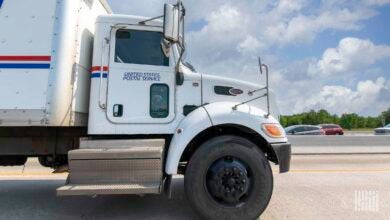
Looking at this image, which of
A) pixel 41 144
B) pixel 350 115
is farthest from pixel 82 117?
pixel 350 115

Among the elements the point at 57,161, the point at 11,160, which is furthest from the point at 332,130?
the point at 11,160

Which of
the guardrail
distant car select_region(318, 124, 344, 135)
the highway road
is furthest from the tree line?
the highway road

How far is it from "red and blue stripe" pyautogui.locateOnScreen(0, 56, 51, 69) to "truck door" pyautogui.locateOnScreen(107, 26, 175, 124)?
82 cm

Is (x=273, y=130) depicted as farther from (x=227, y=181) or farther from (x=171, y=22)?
(x=171, y=22)

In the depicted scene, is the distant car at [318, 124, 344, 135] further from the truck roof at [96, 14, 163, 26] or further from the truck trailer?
the truck roof at [96, 14, 163, 26]

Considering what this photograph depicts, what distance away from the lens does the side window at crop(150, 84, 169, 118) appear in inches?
201

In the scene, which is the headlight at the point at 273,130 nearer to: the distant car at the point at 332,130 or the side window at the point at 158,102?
the side window at the point at 158,102

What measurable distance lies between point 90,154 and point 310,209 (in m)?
3.15

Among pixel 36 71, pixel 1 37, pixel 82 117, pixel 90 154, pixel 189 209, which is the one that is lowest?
pixel 189 209

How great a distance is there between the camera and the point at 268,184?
4750 mm

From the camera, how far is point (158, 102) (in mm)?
5133

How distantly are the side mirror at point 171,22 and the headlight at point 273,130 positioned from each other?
5.40ft

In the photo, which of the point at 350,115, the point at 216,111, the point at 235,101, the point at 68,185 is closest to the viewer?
the point at 68,185

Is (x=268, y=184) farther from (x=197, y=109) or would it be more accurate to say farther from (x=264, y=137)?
(x=197, y=109)
